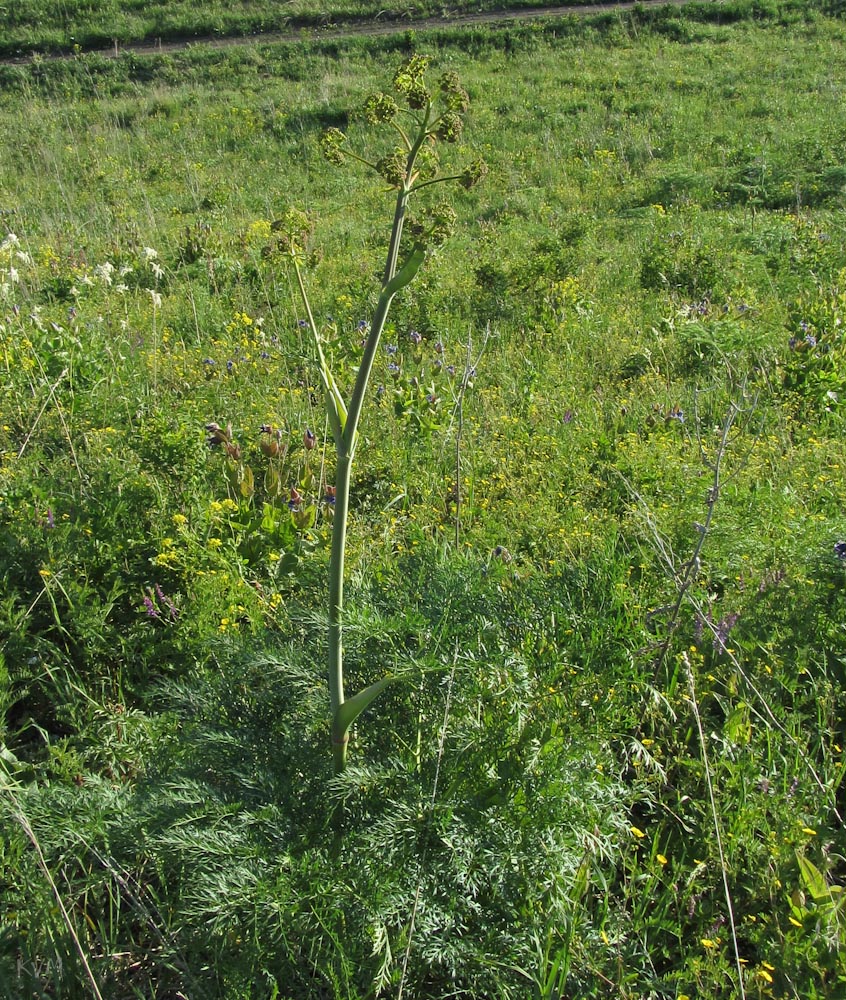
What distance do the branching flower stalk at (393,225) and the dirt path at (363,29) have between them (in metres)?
18.2

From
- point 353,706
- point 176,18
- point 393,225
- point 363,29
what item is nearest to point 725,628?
point 353,706

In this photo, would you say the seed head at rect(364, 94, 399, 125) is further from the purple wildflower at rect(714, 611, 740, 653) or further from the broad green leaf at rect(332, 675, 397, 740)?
the purple wildflower at rect(714, 611, 740, 653)

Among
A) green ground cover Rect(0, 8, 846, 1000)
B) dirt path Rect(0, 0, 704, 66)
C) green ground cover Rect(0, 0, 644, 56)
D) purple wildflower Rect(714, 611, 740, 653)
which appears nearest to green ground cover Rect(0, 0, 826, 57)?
green ground cover Rect(0, 0, 644, 56)

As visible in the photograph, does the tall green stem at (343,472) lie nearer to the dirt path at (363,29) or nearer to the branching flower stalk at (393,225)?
the branching flower stalk at (393,225)

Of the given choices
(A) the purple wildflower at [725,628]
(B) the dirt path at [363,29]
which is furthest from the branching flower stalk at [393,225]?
(B) the dirt path at [363,29]

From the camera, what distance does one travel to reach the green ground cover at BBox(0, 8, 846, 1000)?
5.21ft

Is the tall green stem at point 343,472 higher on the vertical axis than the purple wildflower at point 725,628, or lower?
higher

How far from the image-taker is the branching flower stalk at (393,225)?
1.46 meters

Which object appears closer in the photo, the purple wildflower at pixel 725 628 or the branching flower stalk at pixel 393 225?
the branching flower stalk at pixel 393 225

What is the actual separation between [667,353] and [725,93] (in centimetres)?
956

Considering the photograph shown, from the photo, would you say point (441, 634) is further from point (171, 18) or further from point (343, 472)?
point (171, 18)

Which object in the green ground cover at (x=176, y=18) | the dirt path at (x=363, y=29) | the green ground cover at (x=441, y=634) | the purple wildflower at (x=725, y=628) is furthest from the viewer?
the green ground cover at (x=176, y=18)

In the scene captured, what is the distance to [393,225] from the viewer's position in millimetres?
1444

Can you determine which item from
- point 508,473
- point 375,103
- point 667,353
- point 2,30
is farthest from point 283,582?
point 2,30
